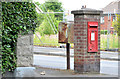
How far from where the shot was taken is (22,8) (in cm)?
665

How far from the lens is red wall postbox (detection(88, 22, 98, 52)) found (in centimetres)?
711

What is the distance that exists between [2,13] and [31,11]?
1.09 meters

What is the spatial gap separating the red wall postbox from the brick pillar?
3.8 inches

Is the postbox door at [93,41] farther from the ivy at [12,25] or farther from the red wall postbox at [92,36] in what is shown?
the ivy at [12,25]

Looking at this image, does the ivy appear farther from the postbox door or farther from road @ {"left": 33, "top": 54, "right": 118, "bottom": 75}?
road @ {"left": 33, "top": 54, "right": 118, "bottom": 75}

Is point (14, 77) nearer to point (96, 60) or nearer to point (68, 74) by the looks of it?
point (68, 74)

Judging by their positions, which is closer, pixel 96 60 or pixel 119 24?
pixel 96 60

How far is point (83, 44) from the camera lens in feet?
23.3

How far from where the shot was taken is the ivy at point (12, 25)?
A: 20.2 feet

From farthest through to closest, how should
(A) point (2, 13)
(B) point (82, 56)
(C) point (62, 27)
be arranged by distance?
1. (C) point (62, 27)
2. (B) point (82, 56)
3. (A) point (2, 13)

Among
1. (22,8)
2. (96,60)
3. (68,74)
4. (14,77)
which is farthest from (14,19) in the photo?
(96,60)

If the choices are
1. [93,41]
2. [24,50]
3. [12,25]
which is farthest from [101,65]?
[12,25]

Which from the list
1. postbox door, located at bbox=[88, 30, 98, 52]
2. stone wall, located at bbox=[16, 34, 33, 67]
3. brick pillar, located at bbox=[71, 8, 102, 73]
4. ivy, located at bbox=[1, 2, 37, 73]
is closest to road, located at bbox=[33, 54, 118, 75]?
stone wall, located at bbox=[16, 34, 33, 67]

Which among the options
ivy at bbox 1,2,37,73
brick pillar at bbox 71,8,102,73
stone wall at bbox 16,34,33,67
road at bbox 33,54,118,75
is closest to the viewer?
ivy at bbox 1,2,37,73
